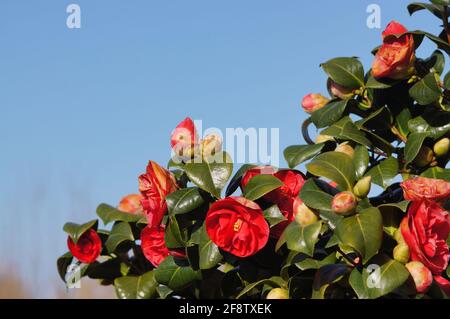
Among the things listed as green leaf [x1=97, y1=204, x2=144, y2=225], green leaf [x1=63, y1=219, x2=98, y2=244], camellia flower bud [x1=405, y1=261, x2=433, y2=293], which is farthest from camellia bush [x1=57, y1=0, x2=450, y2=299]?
green leaf [x1=63, y1=219, x2=98, y2=244]

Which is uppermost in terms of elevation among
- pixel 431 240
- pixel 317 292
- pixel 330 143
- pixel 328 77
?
pixel 328 77

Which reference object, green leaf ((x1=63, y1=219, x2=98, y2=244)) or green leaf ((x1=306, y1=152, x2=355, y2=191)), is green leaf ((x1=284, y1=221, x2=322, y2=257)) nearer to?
green leaf ((x1=306, y1=152, x2=355, y2=191))

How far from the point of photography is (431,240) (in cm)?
142

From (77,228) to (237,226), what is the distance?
0.70 m

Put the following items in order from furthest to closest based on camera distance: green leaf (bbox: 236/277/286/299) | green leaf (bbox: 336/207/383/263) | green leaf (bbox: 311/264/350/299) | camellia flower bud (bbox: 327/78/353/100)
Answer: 1. camellia flower bud (bbox: 327/78/353/100)
2. green leaf (bbox: 236/277/286/299)
3. green leaf (bbox: 311/264/350/299)
4. green leaf (bbox: 336/207/383/263)

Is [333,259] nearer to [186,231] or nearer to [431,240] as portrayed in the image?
[431,240]

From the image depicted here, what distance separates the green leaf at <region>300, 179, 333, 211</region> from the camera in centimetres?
148

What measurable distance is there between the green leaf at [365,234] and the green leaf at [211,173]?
348 mm

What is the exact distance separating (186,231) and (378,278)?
1.67 feet

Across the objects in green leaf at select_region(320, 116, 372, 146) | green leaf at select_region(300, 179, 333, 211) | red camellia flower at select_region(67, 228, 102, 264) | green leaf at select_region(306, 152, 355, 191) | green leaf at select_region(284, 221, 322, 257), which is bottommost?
red camellia flower at select_region(67, 228, 102, 264)

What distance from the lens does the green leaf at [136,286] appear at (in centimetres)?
196

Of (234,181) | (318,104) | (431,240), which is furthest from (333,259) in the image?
(318,104)

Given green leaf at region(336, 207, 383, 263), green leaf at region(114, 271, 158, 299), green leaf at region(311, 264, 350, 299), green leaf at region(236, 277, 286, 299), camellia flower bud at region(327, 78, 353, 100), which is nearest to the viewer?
A: green leaf at region(336, 207, 383, 263)

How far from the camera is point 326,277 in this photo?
4.86 ft
